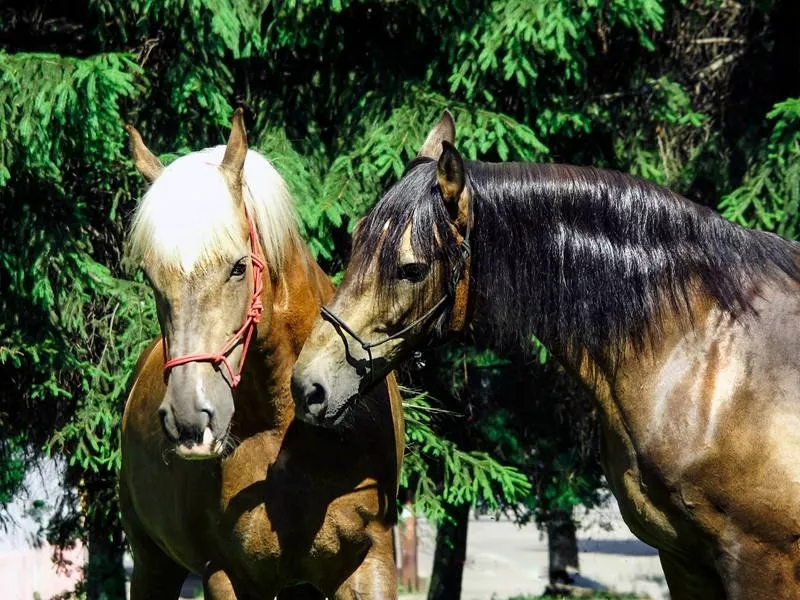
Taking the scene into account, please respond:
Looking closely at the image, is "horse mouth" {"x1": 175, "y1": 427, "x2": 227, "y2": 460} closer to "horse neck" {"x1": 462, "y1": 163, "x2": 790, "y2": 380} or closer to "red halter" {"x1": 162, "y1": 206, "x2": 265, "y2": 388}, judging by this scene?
"red halter" {"x1": 162, "y1": 206, "x2": 265, "y2": 388}

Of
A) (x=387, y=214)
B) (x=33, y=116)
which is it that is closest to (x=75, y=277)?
(x=33, y=116)

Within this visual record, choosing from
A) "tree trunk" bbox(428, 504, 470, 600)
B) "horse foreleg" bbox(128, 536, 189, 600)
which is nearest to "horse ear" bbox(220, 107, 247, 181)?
"horse foreleg" bbox(128, 536, 189, 600)

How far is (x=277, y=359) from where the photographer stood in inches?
161

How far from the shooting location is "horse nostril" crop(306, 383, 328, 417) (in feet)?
11.5

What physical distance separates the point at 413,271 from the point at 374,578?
1.21 m

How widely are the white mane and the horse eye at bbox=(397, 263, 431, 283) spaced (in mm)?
626

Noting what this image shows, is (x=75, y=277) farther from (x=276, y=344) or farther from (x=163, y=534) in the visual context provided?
(x=276, y=344)

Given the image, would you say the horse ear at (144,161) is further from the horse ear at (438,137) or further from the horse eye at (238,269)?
the horse ear at (438,137)

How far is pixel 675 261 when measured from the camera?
3627 millimetres

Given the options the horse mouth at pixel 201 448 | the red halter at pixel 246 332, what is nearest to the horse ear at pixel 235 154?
the red halter at pixel 246 332

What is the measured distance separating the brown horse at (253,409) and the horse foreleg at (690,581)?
3.25ft

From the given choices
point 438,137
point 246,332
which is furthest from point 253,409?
point 438,137

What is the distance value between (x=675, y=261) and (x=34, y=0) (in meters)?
5.69

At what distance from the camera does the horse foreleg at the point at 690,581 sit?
3.61 m
